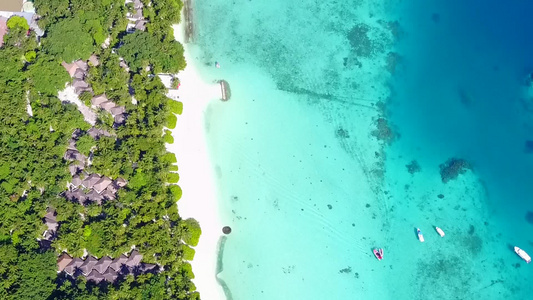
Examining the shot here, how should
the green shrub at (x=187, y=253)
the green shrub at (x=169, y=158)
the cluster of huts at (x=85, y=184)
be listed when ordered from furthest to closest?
the green shrub at (x=169, y=158) < the cluster of huts at (x=85, y=184) < the green shrub at (x=187, y=253)

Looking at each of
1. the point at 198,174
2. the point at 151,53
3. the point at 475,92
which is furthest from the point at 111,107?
the point at 475,92

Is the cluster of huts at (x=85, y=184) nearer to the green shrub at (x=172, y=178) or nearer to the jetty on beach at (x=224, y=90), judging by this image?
the green shrub at (x=172, y=178)

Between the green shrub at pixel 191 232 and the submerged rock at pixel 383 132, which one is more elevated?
the submerged rock at pixel 383 132

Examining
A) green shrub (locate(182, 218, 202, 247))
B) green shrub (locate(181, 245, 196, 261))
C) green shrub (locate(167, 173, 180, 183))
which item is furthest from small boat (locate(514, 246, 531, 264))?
green shrub (locate(167, 173, 180, 183))

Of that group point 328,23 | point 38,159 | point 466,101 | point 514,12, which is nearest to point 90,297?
point 38,159

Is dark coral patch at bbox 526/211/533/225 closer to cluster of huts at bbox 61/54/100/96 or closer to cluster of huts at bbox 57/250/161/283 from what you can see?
cluster of huts at bbox 57/250/161/283

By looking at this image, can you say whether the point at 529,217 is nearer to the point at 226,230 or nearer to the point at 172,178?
the point at 226,230

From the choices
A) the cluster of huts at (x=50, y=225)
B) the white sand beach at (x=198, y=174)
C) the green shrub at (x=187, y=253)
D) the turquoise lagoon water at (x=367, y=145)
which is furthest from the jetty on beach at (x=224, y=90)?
the cluster of huts at (x=50, y=225)
